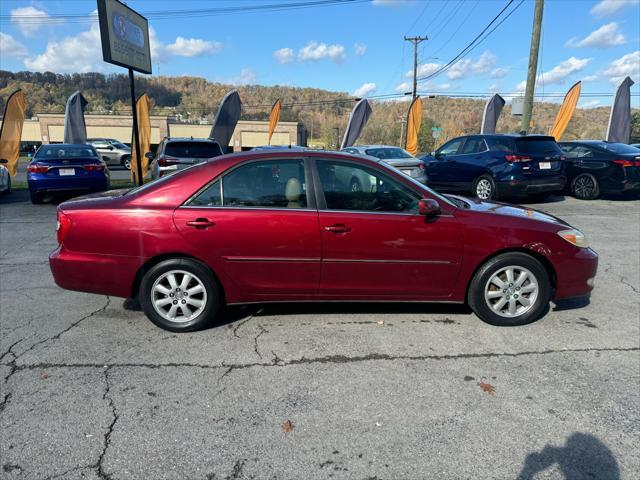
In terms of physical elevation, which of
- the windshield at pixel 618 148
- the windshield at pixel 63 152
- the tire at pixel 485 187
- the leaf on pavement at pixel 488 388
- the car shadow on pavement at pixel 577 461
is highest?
the windshield at pixel 618 148

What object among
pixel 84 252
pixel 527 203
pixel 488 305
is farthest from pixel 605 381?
pixel 527 203

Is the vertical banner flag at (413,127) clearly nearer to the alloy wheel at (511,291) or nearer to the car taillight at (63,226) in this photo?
the alloy wheel at (511,291)

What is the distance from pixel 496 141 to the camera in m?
10.5

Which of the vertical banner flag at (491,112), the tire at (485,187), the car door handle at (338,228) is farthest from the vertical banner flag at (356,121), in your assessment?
the car door handle at (338,228)

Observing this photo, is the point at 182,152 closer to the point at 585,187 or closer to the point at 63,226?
the point at 63,226

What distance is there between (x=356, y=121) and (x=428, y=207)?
20.5m

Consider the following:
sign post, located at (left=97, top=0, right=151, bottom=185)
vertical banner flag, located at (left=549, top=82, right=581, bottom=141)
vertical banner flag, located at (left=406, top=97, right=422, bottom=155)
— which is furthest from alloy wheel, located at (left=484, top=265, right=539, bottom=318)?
vertical banner flag, located at (left=406, top=97, right=422, bottom=155)

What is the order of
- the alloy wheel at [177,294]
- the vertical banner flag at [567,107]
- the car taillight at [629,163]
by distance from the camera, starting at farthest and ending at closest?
the vertical banner flag at [567,107] < the car taillight at [629,163] < the alloy wheel at [177,294]

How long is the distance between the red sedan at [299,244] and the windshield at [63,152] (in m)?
8.02

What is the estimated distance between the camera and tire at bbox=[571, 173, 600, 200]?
11.6 meters

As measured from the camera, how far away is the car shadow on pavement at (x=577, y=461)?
2217 millimetres

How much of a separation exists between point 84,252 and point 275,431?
240 centimetres

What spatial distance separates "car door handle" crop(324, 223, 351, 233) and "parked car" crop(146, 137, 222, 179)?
7219mm

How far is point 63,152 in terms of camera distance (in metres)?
10.9
